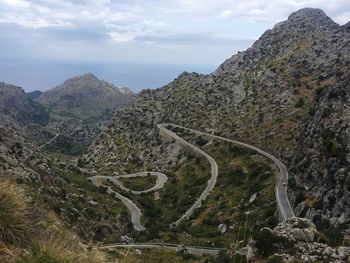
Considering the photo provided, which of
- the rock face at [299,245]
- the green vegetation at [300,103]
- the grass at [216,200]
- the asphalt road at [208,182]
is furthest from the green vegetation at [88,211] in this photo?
the green vegetation at [300,103]

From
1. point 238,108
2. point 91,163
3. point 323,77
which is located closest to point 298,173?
point 323,77

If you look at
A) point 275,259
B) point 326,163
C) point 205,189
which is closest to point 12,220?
point 275,259

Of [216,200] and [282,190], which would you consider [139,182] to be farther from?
[282,190]

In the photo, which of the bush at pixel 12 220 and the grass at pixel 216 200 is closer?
the bush at pixel 12 220

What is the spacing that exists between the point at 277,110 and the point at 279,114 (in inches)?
159

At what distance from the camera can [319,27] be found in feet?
604

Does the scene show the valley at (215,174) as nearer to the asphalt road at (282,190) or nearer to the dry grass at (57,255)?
the dry grass at (57,255)

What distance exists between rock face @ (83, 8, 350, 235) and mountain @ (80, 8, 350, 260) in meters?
0.20

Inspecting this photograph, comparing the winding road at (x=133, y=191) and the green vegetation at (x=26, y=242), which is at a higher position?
the green vegetation at (x=26, y=242)

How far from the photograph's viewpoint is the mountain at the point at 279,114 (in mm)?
54719

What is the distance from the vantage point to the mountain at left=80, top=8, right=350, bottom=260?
5472 centimetres

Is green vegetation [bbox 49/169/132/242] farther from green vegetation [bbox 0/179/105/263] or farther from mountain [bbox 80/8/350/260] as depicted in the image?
green vegetation [bbox 0/179/105/263]

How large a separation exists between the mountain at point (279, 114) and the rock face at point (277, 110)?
197mm

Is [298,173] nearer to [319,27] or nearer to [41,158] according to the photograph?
[41,158]
